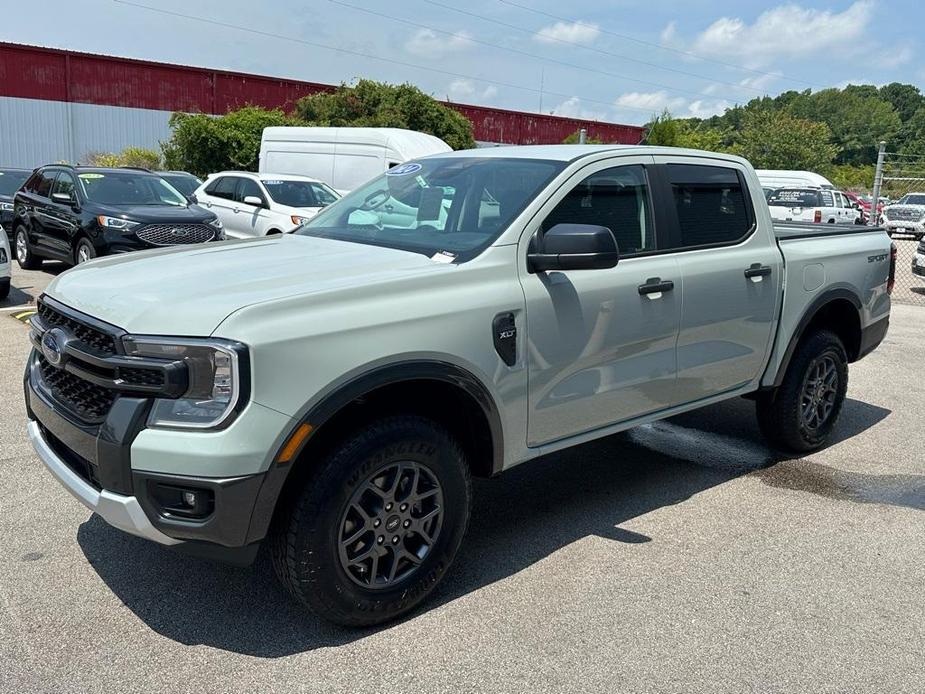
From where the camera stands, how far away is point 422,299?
3293 millimetres

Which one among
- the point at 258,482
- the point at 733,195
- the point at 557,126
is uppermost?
the point at 557,126

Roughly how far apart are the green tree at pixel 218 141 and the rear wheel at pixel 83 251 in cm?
1619

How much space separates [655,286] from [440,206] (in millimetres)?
1129

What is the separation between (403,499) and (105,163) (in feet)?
96.7

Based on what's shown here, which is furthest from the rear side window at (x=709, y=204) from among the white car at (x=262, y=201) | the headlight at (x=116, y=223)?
the white car at (x=262, y=201)

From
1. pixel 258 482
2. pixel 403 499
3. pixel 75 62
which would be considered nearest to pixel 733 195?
pixel 403 499

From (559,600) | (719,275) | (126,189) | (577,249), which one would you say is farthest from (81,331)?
(126,189)

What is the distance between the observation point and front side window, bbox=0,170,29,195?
54.5ft

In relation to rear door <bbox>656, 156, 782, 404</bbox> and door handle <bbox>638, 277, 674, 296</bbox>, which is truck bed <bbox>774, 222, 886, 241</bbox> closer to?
rear door <bbox>656, 156, 782, 404</bbox>

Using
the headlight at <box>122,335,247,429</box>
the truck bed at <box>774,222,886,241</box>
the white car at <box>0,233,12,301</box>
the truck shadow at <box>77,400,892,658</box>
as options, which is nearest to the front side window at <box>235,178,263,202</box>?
the white car at <box>0,233,12,301</box>

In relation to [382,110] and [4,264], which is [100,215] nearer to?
[4,264]

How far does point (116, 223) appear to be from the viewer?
10977 millimetres

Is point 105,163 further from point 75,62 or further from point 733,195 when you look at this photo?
point 733,195

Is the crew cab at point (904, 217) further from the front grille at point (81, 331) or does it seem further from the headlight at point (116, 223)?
the front grille at point (81, 331)
